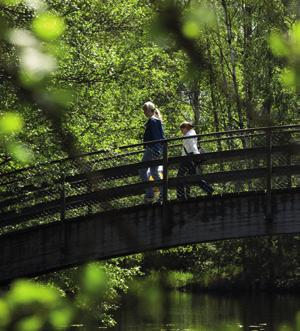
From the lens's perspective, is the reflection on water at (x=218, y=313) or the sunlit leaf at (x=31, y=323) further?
the reflection on water at (x=218, y=313)

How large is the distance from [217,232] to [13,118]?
10224mm

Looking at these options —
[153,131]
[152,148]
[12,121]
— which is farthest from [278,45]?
[152,148]

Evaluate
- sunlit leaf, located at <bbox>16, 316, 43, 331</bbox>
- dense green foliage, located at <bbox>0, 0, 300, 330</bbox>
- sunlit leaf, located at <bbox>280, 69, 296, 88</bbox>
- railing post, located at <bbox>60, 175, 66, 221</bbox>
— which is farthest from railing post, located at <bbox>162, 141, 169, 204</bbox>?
sunlit leaf, located at <bbox>280, 69, 296, 88</bbox>

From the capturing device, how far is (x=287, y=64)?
211cm

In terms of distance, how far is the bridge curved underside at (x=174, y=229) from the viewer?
13062 millimetres

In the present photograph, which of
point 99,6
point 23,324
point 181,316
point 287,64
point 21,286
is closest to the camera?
point 287,64

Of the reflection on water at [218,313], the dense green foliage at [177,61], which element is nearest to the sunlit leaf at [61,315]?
the dense green foliage at [177,61]

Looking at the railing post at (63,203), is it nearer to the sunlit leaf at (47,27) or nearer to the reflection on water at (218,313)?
the reflection on water at (218,313)

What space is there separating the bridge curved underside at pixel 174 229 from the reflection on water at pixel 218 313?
5226 mm

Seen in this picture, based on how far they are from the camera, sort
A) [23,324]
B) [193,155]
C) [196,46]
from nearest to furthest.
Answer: [196,46]
[23,324]
[193,155]

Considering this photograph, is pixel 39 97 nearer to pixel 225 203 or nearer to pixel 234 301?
pixel 225 203

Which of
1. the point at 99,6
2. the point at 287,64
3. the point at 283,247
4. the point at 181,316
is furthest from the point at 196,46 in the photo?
the point at 283,247

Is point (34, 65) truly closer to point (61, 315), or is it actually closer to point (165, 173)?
point (61, 315)

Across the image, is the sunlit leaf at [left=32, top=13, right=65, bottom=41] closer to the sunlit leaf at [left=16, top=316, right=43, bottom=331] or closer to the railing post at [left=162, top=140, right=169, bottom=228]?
the sunlit leaf at [left=16, top=316, right=43, bottom=331]
